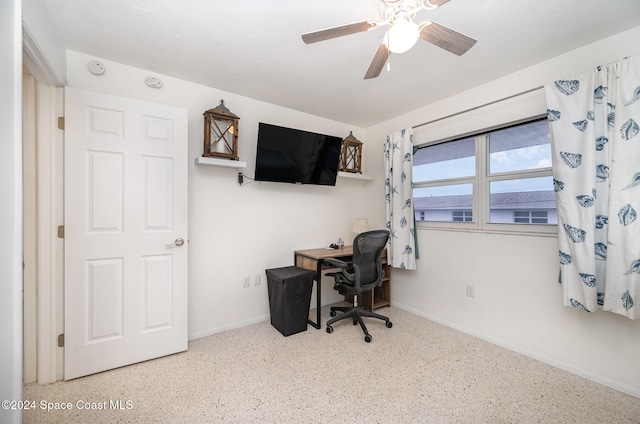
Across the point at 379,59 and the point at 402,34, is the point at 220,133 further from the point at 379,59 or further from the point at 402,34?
the point at 402,34

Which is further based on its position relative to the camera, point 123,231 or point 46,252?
point 123,231

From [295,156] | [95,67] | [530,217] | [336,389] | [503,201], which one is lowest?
[336,389]

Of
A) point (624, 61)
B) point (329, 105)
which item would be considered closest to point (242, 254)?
point (329, 105)

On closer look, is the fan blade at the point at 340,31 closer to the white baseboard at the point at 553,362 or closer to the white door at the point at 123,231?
the white door at the point at 123,231

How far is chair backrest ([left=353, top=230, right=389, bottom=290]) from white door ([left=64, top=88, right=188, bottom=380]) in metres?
1.58

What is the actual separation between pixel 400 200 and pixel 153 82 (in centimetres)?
276

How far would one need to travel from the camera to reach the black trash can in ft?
8.59

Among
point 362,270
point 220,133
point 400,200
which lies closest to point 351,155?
point 400,200

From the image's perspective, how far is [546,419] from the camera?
1591 mm

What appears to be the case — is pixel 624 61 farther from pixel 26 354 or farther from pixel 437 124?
pixel 26 354

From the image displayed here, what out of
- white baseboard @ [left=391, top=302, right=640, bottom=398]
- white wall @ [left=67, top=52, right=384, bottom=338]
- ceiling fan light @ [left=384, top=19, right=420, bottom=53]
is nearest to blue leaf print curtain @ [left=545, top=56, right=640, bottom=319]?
white baseboard @ [left=391, top=302, right=640, bottom=398]

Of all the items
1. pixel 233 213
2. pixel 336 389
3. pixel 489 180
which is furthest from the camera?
pixel 233 213

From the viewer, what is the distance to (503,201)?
253 cm

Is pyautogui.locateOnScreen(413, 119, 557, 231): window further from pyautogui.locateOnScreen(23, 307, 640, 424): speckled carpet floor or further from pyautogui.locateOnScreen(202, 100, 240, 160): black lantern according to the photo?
pyautogui.locateOnScreen(202, 100, 240, 160): black lantern
